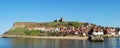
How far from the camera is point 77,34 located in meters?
197

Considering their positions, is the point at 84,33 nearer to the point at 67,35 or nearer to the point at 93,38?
the point at 67,35

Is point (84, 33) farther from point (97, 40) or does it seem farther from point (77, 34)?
point (97, 40)

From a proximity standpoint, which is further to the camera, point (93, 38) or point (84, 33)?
point (84, 33)

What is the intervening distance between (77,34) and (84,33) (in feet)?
14.1

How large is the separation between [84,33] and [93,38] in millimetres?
67264

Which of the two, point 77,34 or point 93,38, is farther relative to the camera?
point 77,34

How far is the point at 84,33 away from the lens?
19825 centimetres

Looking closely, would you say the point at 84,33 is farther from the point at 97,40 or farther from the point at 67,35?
the point at 97,40

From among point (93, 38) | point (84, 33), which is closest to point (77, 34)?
point (84, 33)

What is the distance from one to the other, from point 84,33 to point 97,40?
2761 inches

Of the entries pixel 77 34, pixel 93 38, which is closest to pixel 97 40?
pixel 93 38

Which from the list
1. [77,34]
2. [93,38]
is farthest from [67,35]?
[93,38]

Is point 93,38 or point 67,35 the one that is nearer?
point 93,38

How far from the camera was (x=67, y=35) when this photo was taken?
656ft
